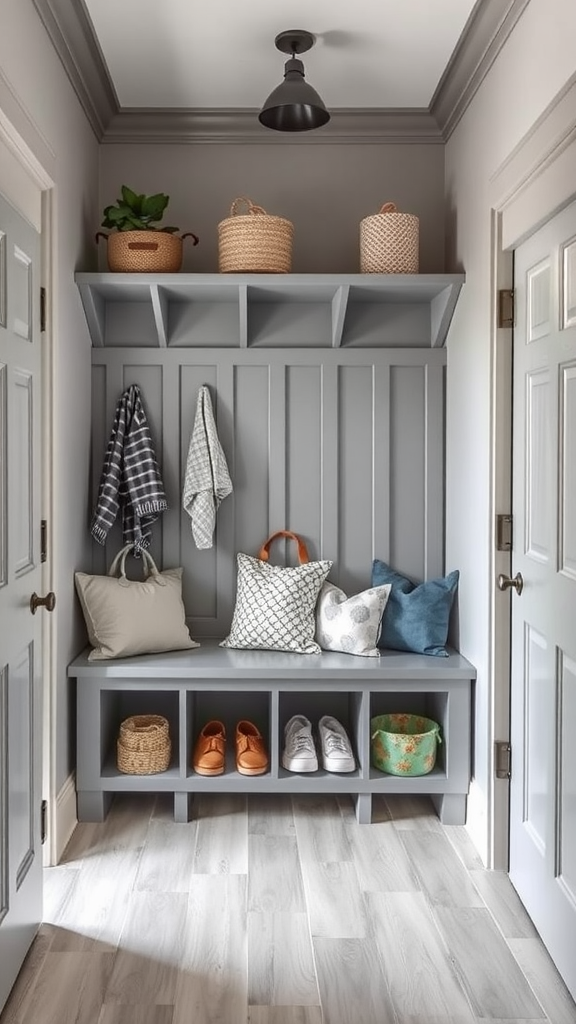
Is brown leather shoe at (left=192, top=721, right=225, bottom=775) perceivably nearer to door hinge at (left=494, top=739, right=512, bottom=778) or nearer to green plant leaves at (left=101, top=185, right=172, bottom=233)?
door hinge at (left=494, top=739, right=512, bottom=778)

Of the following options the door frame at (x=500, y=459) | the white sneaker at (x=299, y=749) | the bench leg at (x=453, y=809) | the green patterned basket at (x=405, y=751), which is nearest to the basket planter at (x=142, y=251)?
the door frame at (x=500, y=459)

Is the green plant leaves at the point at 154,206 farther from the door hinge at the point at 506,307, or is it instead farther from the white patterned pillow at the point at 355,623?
the white patterned pillow at the point at 355,623

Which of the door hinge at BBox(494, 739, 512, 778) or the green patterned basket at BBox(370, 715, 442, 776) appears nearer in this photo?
the door hinge at BBox(494, 739, 512, 778)

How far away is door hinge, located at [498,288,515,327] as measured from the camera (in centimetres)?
270

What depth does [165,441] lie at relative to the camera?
3.47m

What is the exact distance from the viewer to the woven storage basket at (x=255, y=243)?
10.3ft

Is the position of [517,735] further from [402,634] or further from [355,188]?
[355,188]

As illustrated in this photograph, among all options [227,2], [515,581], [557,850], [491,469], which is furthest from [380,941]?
[227,2]

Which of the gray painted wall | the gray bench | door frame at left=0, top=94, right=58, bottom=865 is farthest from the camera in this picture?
the gray painted wall

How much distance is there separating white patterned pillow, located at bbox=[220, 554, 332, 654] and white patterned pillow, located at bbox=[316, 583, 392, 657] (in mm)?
53

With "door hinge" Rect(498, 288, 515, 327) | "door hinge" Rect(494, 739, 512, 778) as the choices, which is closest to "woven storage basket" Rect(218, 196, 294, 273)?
"door hinge" Rect(498, 288, 515, 327)

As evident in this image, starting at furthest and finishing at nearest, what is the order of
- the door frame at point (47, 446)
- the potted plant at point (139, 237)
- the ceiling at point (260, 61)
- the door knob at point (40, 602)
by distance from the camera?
the potted plant at point (139, 237) < the ceiling at point (260, 61) < the door frame at point (47, 446) < the door knob at point (40, 602)

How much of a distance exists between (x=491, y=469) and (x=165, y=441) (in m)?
1.30

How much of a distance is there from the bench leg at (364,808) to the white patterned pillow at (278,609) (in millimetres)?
513
